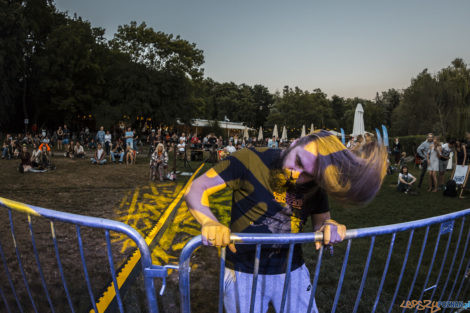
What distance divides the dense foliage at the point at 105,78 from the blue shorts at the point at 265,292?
32718 mm

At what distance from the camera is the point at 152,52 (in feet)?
117

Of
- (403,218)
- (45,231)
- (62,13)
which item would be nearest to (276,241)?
(45,231)

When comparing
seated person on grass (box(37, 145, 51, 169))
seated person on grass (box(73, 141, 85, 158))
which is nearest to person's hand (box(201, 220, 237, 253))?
seated person on grass (box(37, 145, 51, 169))

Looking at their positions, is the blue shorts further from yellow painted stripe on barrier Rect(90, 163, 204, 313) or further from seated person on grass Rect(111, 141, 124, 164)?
seated person on grass Rect(111, 141, 124, 164)

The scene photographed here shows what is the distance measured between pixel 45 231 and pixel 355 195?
517cm

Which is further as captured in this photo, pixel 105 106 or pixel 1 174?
pixel 105 106

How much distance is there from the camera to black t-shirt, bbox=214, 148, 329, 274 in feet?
5.60

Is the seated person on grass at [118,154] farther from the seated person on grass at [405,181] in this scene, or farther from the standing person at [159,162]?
the seated person on grass at [405,181]

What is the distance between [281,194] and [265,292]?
0.58m

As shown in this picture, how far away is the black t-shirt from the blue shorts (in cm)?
5

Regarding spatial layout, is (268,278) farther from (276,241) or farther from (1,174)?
(1,174)

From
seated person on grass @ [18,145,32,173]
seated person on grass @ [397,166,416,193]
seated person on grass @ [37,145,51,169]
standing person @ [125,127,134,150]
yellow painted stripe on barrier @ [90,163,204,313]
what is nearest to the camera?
yellow painted stripe on barrier @ [90,163,204,313]

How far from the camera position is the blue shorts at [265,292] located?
174 cm

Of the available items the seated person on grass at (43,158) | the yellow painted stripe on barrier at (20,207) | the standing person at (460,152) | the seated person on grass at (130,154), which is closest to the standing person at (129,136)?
the seated person on grass at (130,154)
